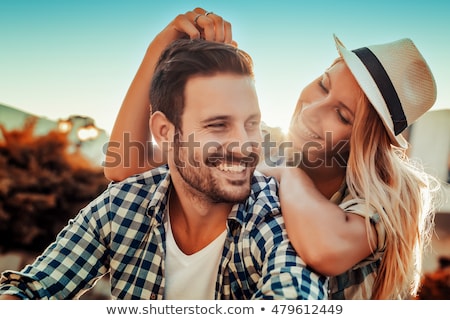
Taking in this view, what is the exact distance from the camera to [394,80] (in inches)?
68.1

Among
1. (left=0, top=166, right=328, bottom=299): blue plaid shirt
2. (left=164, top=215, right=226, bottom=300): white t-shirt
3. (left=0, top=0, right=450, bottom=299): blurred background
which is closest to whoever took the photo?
(left=0, top=166, right=328, bottom=299): blue plaid shirt

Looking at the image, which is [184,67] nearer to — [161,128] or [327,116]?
[161,128]

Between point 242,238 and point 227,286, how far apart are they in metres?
0.17

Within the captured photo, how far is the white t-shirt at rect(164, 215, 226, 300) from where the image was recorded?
1733mm

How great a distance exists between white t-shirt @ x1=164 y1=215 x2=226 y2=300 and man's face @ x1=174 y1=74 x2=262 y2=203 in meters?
0.18

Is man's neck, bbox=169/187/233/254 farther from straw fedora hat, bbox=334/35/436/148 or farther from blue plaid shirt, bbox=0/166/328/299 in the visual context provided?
straw fedora hat, bbox=334/35/436/148

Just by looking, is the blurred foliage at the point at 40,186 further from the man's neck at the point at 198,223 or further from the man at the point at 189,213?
the man's neck at the point at 198,223

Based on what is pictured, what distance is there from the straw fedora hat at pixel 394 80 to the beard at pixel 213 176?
0.45m

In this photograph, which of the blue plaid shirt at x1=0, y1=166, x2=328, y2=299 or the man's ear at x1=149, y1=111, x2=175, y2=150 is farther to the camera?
the man's ear at x1=149, y1=111, x2=175, y2=150

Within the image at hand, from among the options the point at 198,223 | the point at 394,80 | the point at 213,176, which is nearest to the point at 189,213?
the point at 198,223

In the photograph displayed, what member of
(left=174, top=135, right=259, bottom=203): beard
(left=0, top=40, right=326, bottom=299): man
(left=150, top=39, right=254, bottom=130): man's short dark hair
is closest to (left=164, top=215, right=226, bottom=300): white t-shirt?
(left=0, top=40, right=326, bottom=299): man

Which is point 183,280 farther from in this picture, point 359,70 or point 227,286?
point 359,70
